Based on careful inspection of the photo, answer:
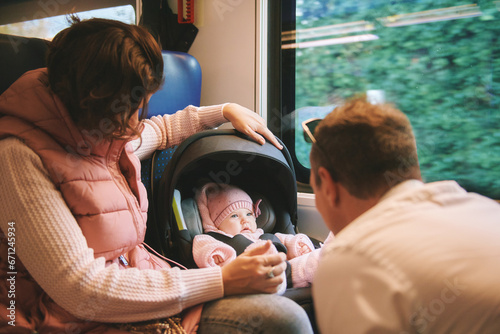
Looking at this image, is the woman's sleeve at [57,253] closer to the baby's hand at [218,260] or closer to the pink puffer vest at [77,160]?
the pink puffer vest at [77,160]

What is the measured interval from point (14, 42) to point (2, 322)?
1148 millimetres

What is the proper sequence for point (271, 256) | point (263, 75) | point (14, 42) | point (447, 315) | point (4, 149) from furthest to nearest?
point (263, 75), point (14, 42), point (271, 256), point (4, 149), point (447, 315)

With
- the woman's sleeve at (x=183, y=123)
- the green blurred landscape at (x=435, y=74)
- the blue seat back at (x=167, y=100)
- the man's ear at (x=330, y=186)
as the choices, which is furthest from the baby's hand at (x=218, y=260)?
the green blurred landscape at (x=435, y=74)

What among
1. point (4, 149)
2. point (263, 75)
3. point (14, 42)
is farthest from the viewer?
point (263, 75)

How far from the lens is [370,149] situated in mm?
923

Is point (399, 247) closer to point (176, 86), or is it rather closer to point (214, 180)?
point (214, 180)

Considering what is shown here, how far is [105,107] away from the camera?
1.01 m

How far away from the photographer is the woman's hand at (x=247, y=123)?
1.66 meters

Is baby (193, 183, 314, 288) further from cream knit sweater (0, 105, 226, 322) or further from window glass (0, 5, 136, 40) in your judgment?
window glass (0, 5, 136, 40)

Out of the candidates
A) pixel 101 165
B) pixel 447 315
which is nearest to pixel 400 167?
pixel 447 315

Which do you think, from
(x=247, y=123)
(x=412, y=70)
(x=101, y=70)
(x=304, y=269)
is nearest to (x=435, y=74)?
(x=412, y=70)

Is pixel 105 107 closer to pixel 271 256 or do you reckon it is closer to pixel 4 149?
pixel 4 149

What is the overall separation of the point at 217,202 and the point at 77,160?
2.65 ft

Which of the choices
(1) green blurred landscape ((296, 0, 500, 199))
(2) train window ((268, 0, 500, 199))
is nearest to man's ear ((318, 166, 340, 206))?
(2) train window ((268, 0, 500, 199))
